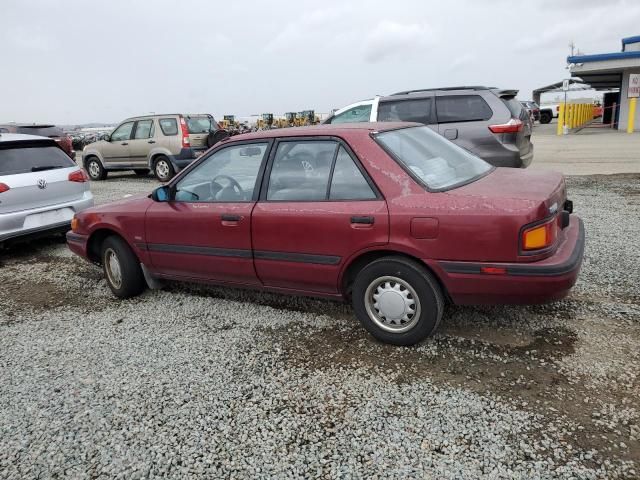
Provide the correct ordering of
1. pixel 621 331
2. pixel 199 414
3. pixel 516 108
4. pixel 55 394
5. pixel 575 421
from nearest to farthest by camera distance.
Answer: pixel 575 421 < pixel 199 414 < pixel 55 394 < pixel 621 331 < pixel 516 108

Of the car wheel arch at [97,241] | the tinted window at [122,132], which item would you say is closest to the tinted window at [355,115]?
the car wheel arch at [97,241]

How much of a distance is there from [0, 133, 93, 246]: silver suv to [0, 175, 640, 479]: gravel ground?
6.41 ft

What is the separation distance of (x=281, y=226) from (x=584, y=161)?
12167mm

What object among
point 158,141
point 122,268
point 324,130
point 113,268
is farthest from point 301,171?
point 158,141

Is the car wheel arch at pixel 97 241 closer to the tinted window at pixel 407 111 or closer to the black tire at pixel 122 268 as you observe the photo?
the black tire at pixel 122 268

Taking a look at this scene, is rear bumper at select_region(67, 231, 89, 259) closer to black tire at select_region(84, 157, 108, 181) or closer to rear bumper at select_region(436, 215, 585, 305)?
rear bumper at select_region(436, 215, 585, 305)

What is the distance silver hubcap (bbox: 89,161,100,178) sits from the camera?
572 inches

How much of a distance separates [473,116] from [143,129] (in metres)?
9.09

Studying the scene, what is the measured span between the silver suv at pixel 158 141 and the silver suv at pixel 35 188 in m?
5.37

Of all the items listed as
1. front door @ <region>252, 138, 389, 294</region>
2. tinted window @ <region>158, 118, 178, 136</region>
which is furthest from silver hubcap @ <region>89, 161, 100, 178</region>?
front door @ <region>252, 138, 389, 294</region>

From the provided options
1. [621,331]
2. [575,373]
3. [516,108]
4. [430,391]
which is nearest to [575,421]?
[575,373]

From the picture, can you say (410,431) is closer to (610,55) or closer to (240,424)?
(240,424)

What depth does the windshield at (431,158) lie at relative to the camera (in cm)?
336

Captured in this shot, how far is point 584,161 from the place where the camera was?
43.0 ft
